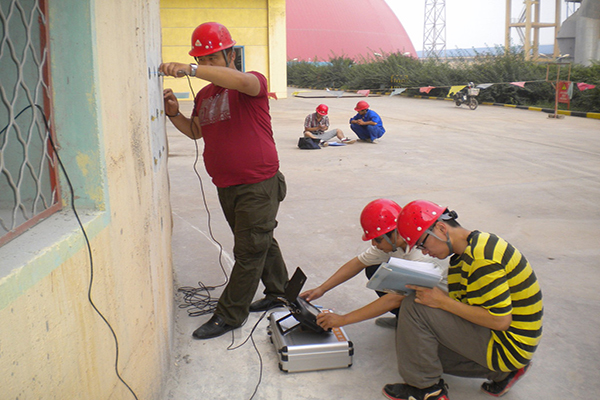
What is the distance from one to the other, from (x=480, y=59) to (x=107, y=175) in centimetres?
2389

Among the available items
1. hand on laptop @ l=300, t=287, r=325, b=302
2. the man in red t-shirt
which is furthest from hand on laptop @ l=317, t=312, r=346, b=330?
the man in red t-shirt

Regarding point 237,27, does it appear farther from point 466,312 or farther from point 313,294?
point 466,312

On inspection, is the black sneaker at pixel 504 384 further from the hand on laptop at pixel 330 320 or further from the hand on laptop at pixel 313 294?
the hand on laptop at pixel 313 294

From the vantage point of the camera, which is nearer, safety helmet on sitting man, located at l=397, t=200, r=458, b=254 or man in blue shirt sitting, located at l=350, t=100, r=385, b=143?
safety helmet on sitting man, located at l=397, t=200, r=458, b=254

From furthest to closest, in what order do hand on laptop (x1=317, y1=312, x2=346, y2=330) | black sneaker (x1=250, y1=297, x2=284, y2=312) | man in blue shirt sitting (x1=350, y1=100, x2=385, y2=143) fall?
1. man in blue shirt sitting (x1=350, y1=100, x2=385, y2=143)
2. black sneaker (x1=250, y1=297, x2=284, y2=312)
3. hand on laptop (x1=317, y1=312, x2=346, y2=330)

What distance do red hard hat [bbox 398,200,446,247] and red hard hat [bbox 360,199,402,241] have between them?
1.25ft

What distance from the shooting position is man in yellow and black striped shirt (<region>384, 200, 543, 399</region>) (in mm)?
2455

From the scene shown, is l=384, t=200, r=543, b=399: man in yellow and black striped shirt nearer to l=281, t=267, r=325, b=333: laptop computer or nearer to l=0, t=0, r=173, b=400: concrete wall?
l=281, t=267, r=325, b=333: laptop computer

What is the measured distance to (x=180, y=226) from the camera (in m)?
5.71

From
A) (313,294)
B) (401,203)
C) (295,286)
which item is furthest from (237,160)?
(401,203)

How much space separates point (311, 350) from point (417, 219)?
1.00 metres

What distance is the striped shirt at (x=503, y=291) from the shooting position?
2.43 metres

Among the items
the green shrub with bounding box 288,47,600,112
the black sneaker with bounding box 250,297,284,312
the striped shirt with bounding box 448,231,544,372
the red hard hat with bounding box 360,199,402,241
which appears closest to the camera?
the striped shirt with bounding box 448,231,544,372

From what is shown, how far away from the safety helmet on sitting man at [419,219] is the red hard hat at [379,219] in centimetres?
37
